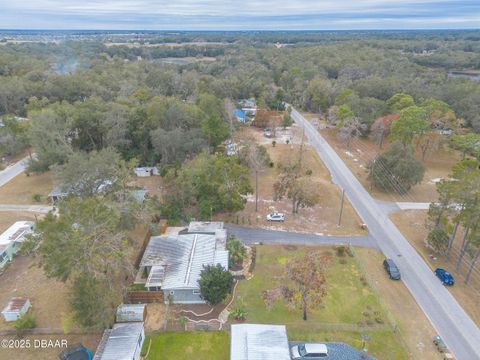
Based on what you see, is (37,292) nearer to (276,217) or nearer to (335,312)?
(276,217)

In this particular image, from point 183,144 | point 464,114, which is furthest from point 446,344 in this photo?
point 464,114

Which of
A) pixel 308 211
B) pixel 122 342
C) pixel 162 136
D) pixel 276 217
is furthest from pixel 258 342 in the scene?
pixel 162 136

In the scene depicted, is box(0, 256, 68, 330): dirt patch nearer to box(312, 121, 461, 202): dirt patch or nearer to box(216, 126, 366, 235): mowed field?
box(216, 126, 366, 235): mowed field

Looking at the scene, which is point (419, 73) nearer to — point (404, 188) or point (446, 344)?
point (404, 188)

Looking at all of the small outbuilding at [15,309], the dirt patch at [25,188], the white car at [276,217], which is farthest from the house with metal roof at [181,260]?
the dirt patch at [25,188]

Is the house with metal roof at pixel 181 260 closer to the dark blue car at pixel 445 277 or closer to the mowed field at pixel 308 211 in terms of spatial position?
the mowed field at pixel 308 211
